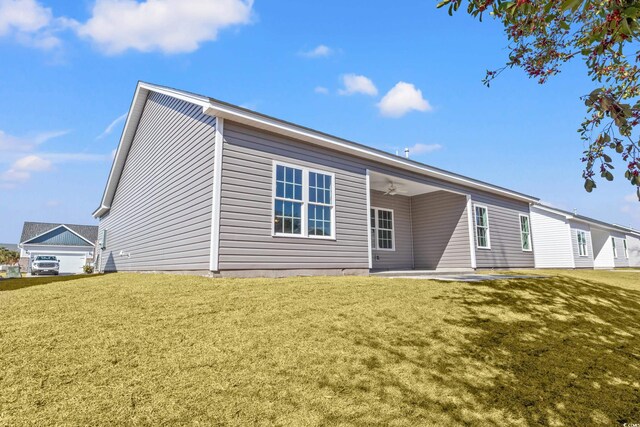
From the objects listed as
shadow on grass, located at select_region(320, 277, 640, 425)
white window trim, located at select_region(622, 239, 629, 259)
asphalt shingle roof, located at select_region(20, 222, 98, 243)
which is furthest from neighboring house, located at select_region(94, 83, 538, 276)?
asphalt shingle roof, located at select_region(20, 222, 98, 243)

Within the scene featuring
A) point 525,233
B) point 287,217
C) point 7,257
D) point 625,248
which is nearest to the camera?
point 287,217

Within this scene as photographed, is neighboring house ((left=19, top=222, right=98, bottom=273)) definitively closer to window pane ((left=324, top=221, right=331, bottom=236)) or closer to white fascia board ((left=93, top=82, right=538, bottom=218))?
white fascia board ((left=93, top=82, right=538, bottom=218))

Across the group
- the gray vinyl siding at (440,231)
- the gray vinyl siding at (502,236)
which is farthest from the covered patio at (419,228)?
the gray vinyl siding at (502,236)

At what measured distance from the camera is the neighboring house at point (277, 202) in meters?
7.50

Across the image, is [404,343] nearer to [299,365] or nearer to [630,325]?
[299,365]

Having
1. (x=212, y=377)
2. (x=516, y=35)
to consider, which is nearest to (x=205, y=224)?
(x=212, y=377)

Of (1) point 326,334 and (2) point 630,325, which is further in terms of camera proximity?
(2) point 630,325

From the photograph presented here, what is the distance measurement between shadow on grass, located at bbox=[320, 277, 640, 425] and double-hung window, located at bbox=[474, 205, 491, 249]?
26.6ft

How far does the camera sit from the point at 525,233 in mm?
16453

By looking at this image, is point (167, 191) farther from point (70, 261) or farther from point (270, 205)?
point (70, 261)

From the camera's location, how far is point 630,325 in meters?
5.62

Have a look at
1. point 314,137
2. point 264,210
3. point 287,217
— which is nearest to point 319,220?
point 287,217

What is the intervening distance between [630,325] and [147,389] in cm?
708

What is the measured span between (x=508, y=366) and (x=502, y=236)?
41.8 ft
